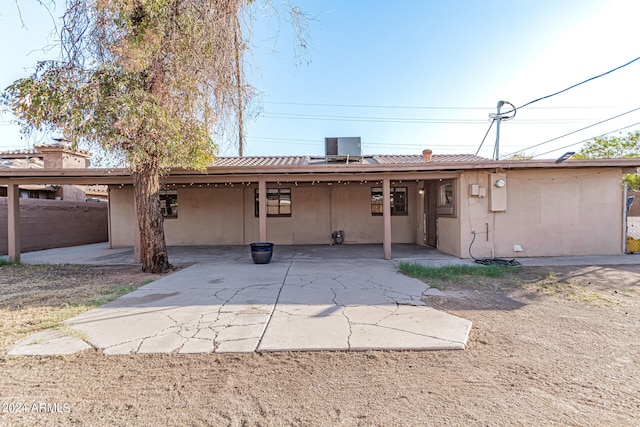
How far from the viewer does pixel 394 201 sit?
12.6 meters

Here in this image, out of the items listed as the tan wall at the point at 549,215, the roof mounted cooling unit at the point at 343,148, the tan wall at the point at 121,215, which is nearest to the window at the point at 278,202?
the roof mounted cooling unit at the point at 343,148

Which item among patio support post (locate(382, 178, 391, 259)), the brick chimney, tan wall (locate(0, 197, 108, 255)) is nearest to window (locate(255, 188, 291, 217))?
patio support post (locate(382, 178, 391, 259))

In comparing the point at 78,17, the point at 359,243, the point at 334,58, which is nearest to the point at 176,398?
the point at 78,17

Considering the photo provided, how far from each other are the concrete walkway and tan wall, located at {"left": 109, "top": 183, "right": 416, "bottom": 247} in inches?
220

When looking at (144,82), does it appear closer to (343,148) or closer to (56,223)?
(343,148)

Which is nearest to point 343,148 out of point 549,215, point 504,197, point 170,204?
point 504,197

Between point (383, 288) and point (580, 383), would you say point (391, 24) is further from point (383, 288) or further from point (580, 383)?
point (580, 383)

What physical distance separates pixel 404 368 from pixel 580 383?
1.37 m

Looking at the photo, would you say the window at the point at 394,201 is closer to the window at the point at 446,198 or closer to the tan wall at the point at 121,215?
the window at the point at 446,198

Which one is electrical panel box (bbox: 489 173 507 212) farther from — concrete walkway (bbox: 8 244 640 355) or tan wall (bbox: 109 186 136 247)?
tan wall (bbox: 109 186 136 247)

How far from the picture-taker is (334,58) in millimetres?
9398

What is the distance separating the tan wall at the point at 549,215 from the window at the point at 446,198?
20.0 inches

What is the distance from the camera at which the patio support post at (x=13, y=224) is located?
862 centimetres

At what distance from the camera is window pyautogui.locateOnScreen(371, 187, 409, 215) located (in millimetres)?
12562
